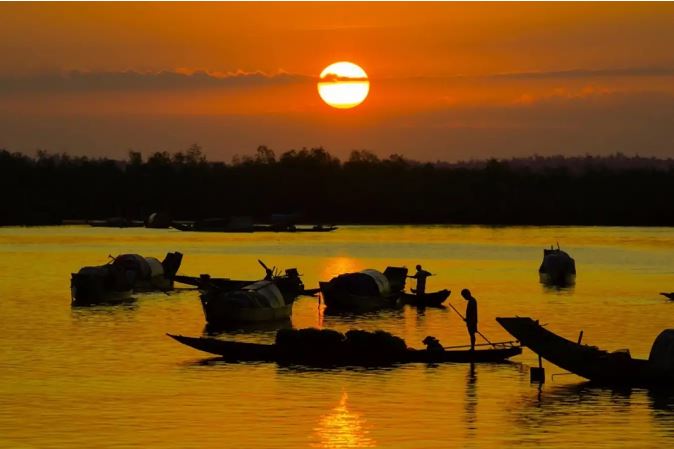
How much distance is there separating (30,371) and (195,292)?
48514mm

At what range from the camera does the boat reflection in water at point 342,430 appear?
41.8 metres

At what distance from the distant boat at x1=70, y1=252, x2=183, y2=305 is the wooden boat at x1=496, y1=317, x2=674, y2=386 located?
46.6 metres

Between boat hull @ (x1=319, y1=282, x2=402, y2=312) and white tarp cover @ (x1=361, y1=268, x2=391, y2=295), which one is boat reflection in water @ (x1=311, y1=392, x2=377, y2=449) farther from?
white tarp cover @ (x1=361, y1=268, x2=391, y2=295)

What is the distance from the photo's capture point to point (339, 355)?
56281mm

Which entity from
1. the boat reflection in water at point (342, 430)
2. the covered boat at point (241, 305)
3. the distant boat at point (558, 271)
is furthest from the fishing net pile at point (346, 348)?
the distant boat at point (558, 271)

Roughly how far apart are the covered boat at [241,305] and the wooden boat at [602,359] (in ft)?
74.2

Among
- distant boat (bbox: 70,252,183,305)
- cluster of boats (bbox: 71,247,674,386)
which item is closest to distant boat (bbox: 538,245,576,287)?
distant boat (bbox: 70,252,183,305)

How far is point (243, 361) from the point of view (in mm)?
57625

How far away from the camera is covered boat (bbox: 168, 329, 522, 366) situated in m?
56.2

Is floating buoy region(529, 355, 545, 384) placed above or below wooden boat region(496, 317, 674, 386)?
below

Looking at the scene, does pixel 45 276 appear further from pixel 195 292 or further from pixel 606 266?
pixel 606 266

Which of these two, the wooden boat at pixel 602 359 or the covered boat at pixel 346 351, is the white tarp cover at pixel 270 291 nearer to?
the covered boat at pixel 346 351

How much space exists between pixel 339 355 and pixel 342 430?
12342 millimetres

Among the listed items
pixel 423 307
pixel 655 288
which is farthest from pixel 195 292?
pixel 655 288
